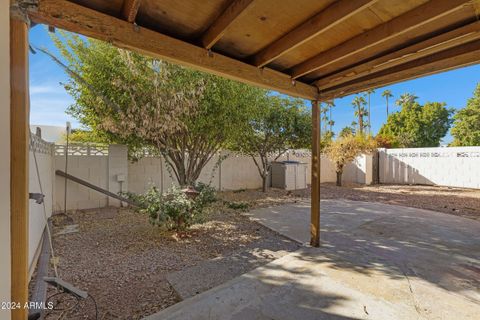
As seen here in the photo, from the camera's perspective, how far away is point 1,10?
943 mm

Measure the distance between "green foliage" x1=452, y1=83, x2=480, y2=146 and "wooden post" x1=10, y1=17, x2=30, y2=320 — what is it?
75.2ft

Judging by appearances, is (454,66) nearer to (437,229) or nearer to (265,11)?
(265,11)

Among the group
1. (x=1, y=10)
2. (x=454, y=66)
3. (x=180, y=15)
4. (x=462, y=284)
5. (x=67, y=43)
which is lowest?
(x=462, y=284)

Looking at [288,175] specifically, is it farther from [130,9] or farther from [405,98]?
[405,98]

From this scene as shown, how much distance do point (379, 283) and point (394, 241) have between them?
5.28ft

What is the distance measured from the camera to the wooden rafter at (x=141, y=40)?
4.73ft

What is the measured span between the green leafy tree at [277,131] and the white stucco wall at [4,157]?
7.01 m

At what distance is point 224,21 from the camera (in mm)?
1760

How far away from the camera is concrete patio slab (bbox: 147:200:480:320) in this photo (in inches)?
79.4

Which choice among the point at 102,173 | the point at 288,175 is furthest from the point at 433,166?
Result: the point at 102,173

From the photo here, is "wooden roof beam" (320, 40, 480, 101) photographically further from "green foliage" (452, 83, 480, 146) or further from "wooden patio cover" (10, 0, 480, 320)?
"green foliage" (452, 83, 480, 146)

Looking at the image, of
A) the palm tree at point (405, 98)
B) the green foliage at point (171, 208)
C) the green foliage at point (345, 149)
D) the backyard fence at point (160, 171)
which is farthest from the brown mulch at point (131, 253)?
the palm tree at point (405, 98)

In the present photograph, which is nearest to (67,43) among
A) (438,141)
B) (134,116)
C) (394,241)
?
(134,116)

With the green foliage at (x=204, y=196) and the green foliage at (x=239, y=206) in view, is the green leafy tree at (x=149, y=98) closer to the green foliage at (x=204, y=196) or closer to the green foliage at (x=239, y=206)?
the green foliage at (x=204, y=196)
